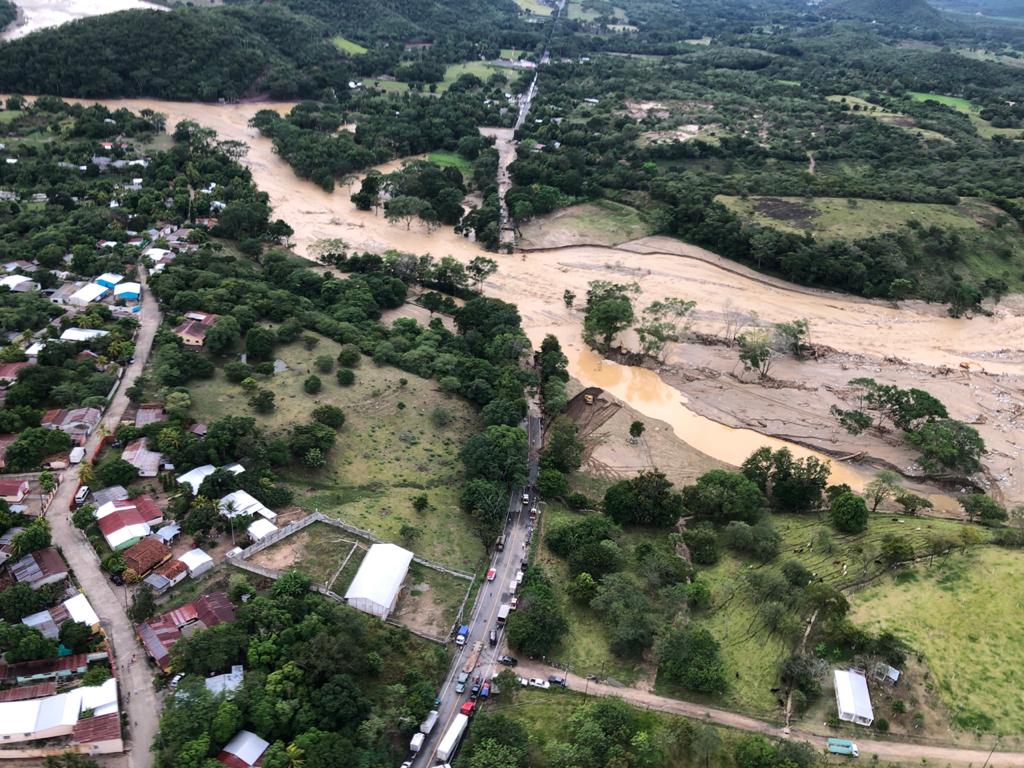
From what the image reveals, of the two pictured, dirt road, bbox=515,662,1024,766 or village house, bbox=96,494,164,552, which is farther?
village house, bbox=96,494,164,552

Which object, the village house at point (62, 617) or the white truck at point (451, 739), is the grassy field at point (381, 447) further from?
the village house at point (62, 617)

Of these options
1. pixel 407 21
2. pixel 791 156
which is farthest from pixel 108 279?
pixel 407 21

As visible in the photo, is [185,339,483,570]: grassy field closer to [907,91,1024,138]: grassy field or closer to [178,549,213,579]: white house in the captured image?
[178,549,213,579]: white house

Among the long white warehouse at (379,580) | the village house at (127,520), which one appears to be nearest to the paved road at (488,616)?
the long white warehouse at (379,580)

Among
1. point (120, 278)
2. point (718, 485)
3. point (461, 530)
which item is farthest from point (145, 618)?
point (120, 278)

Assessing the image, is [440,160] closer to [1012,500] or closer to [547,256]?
[547,256]

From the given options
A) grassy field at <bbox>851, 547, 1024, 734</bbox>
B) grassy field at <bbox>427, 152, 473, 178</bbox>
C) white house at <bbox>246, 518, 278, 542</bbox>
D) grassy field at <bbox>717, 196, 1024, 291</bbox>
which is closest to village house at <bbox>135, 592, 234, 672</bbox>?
white house at <bbox>246, 518, 278, 542</bbox>
